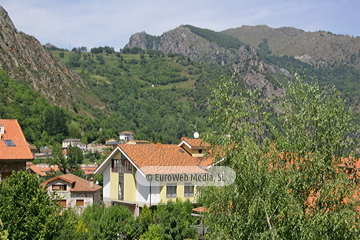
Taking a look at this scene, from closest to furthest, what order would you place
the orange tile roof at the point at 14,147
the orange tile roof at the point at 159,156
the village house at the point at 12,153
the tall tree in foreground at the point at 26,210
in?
the tall tree in foreground at the point at 26,210
the village house at the point at 12,153
the orange tile roof at the point at 14,147
the orange tile roof at the point at 159,156

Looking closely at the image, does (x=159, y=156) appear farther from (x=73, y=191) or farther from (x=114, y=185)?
(x=73, y=191)

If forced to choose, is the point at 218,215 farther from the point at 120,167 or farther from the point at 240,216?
the point at 120,167

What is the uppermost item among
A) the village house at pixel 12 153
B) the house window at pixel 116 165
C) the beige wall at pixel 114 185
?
the village house at pixel 12 153

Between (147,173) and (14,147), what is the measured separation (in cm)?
1282

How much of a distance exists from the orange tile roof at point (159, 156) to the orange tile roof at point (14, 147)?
467 inches

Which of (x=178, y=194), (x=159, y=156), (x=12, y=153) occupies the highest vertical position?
(x=12, y=153)

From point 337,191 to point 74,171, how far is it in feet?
226

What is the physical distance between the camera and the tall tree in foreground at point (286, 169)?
15609 mm

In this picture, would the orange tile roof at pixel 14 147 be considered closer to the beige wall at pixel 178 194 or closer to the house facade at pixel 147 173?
the house facade at pixel 147 173

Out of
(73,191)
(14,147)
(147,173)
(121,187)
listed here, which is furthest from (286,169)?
(73,191)

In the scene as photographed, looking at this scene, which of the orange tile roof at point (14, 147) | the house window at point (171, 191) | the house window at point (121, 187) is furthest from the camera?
the house window at point (121, 187)

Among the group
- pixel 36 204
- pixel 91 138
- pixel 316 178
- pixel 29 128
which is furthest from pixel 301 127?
pixel 91 138

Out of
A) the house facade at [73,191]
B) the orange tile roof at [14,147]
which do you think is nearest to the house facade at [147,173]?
the house facade at [73,191]

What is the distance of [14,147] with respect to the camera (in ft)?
81.6
